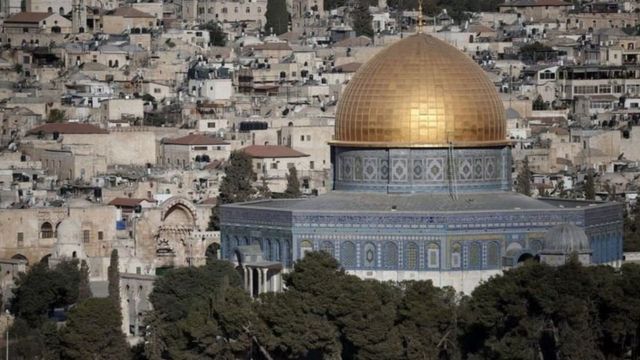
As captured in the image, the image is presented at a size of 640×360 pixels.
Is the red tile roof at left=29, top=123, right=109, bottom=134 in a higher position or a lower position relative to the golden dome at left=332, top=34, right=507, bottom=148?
lower

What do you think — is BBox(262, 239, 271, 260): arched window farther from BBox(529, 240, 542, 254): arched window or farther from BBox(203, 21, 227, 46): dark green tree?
BBox(203, 21, 227, 46): dark green tree

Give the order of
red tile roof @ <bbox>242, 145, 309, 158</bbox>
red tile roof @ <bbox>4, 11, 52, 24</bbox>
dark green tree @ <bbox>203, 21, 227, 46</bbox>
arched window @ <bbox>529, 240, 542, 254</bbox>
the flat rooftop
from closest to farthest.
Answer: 1. arched window @ <bbox>529, 240, 542, 254</bbox>
2. the flat rooftop
3. red tile roof @ <bbox>242, 145, 309, 158</bbox>
4. dark green tree @ <bbox>203, 21, 227, 46</bbox>
5. red tile roof @ <bbox>4, 11, 52, 24</bbox>

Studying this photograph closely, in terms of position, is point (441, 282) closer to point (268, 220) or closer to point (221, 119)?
point (268, 220)

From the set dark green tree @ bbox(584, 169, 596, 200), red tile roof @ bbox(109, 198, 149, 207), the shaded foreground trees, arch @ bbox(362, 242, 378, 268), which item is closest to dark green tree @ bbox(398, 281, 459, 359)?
the shaded foreground trees

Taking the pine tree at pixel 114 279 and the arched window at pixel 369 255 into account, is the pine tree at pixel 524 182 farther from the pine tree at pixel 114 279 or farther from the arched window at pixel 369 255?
the arched window at pixel 369 255

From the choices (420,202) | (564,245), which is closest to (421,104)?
(420,202)

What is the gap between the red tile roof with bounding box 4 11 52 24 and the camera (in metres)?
156

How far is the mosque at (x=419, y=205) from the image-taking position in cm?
7975

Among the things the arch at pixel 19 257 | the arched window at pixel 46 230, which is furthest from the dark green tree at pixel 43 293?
the arched window at pixel 46 230

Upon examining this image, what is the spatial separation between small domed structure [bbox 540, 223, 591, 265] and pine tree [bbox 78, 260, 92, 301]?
34.7 feet

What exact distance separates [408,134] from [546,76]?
54.8 m

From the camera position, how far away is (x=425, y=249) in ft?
262

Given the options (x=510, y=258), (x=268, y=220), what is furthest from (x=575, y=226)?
(x=268, y=220)

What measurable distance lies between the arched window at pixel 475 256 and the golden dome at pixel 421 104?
2.60 m
